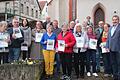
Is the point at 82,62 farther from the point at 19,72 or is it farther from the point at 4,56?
the point at 4,56

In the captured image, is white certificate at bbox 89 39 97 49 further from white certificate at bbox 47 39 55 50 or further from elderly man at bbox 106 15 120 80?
white certificate at bbox 47 39 55 50

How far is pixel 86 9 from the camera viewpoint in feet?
85.1

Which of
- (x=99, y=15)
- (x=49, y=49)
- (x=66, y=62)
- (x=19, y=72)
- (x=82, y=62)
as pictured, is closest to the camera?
(x=19, y=72)

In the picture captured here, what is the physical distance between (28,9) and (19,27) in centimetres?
5141

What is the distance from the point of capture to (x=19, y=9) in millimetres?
55531

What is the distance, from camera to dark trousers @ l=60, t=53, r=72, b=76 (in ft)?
38.6

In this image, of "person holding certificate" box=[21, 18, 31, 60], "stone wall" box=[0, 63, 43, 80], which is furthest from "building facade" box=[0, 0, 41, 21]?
"stone wall" box=[0, 63, 43, 80]

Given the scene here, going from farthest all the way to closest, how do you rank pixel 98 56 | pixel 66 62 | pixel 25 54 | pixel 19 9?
pixel 19 9, pixel 25 54, pixel 98 56, pixel 66 62

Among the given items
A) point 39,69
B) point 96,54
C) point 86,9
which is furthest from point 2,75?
point 86,9

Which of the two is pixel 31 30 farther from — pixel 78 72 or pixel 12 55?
pixel 78 72

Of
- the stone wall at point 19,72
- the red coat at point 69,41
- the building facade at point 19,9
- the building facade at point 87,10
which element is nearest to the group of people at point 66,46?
the red coat at point 69,41

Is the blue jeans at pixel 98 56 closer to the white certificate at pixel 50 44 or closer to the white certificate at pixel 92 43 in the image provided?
the white certificate at pixel 92 43

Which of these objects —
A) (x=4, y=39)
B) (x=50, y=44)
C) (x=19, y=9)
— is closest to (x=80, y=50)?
(x=50, y=44)

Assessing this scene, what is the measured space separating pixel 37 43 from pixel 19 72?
2.22 meters
